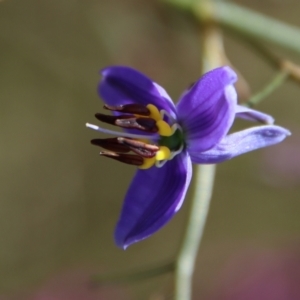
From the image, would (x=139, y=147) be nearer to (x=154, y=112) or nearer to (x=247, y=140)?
(x=154, y=112)

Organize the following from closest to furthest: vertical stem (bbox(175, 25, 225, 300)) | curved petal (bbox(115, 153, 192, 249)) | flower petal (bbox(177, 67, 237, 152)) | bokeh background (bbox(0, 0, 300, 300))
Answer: flower petal (bbox(177, 67, 237, 152))
curved petal (bbox(115, 153, 192, 249))
vertical stem (bbox(175, 25, 225, 300))
bokeh background (bbox(0, 0, 300, 300))

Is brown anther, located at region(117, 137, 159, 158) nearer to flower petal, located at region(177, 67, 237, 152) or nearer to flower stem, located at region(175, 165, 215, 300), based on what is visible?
flower petal, located at region(177, 67, 237, 152)

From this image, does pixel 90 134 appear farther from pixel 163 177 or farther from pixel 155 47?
pixel 163 177

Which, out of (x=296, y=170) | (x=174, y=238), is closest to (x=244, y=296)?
(x=174, y=238)

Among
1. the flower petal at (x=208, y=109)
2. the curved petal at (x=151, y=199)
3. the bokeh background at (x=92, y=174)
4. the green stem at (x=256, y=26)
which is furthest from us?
the bokeh background at (x=92, y=174)

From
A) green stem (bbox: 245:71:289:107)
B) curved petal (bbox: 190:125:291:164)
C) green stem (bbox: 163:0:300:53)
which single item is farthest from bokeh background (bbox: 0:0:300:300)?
curved petal (bbox: 190:125:291:164)

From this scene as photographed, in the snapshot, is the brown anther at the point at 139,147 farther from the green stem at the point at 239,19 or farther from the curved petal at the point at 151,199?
the green stem at the point at 239,19

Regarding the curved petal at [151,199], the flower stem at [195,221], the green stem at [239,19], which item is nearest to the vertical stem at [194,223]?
the flower stem at [195,221]
